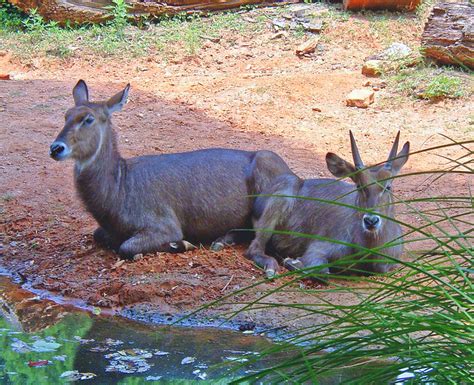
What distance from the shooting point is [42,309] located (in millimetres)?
6332

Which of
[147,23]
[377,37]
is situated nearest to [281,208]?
[377,37]

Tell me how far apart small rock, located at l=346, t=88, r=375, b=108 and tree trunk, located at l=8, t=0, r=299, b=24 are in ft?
12.3

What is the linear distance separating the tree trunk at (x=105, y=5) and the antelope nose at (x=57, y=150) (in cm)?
805

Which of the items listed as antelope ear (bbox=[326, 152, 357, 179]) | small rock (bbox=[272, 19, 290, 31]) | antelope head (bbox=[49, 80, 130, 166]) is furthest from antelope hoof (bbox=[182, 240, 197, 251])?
small rock (bbox=[272, 19, 290, 31])

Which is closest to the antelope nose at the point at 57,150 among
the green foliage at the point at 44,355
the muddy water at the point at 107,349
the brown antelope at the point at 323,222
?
the muddy water at the point at 107,349

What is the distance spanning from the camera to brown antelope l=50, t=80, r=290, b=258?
7.11 metres

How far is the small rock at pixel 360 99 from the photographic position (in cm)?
1132

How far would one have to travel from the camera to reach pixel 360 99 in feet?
37.1

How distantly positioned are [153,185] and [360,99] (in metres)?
4.71

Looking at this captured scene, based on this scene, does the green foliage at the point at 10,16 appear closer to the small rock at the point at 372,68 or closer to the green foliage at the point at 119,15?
the green foliage at the point at 119,15

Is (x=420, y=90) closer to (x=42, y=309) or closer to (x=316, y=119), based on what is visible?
(x=316, y=119)

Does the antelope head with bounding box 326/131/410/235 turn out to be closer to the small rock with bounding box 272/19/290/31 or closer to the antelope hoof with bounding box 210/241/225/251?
the antelope hoof with bounding box 210/241/225/251

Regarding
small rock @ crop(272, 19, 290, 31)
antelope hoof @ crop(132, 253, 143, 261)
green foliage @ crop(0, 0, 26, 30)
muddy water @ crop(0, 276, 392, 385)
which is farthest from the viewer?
green foliage @ crop(0, 0, 26, 30)

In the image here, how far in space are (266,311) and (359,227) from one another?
1230mm
